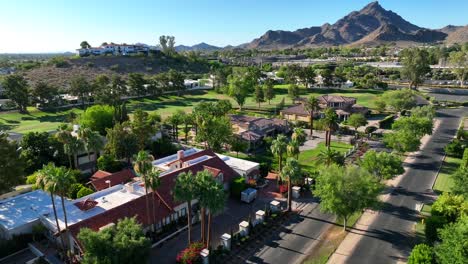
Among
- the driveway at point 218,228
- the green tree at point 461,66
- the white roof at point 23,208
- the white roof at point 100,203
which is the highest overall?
the green tree at point 461,66

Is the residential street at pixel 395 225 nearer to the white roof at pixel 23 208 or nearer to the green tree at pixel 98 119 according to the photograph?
the white roof at pixel 23 208

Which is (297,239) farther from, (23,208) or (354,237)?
(23,208)

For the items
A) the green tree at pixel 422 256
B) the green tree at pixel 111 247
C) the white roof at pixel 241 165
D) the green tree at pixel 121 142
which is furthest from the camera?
the green tree at pixel 121 142

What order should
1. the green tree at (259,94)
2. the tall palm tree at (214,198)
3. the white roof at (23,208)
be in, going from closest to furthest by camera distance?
the tall palm tree at (214,198) < the white roof at (23,208) < the green tree at (259,94)

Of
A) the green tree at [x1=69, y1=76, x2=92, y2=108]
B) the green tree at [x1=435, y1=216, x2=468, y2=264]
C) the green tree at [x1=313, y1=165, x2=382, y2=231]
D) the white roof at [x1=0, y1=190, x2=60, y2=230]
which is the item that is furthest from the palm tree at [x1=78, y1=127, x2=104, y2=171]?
the green tree at [x1=69, y1=76, x2=92, y2=108]

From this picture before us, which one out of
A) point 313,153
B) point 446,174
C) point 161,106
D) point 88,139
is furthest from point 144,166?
point 161,106

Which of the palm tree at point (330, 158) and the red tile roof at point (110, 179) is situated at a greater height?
the palm tree at point (330, 158)

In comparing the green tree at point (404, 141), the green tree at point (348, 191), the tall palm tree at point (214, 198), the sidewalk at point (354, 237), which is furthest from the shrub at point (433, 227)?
the green tree at point (404, 141)

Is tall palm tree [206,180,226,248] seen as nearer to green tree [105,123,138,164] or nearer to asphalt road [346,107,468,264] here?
asphalt road [346,107,468,264]
